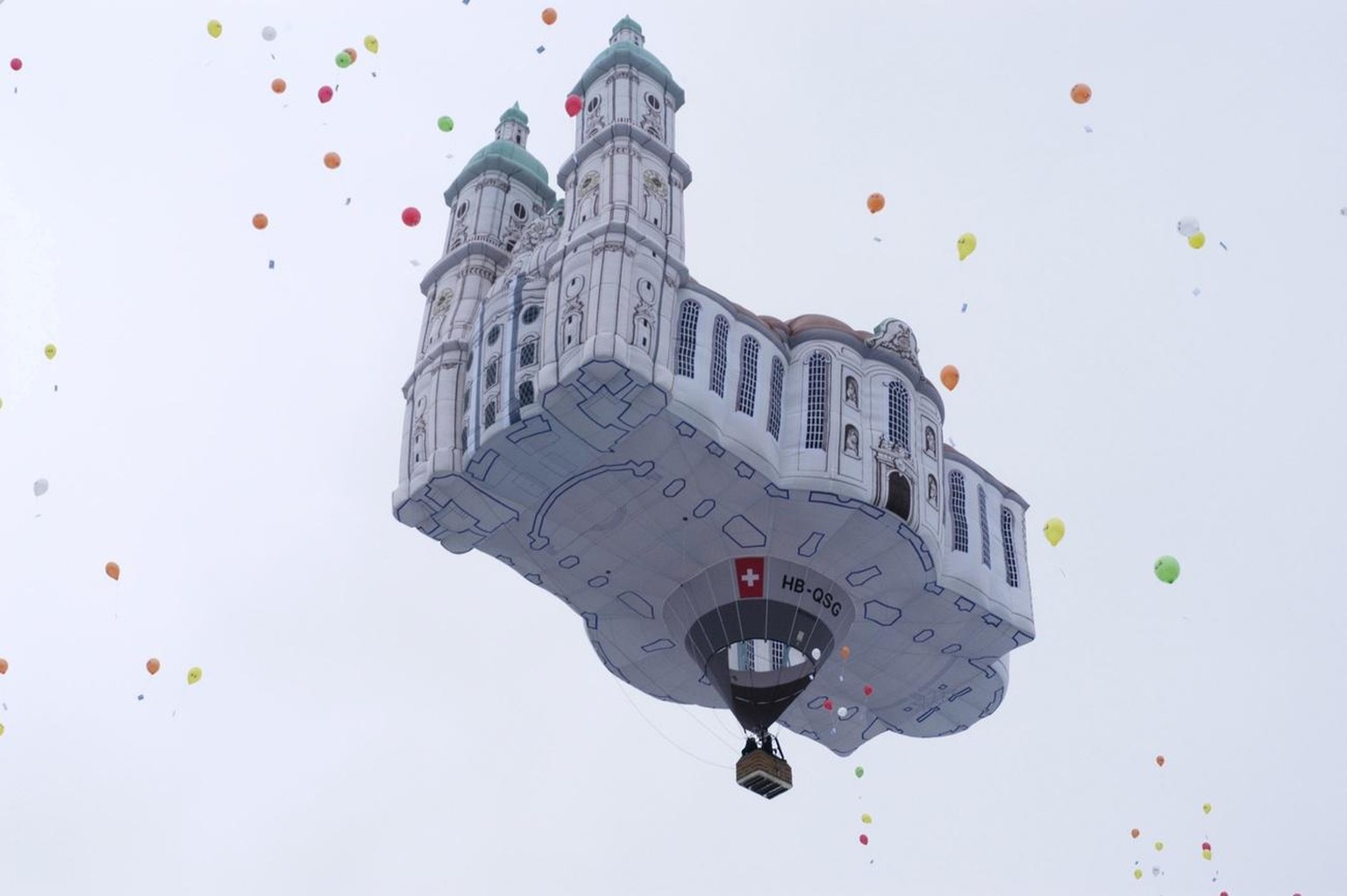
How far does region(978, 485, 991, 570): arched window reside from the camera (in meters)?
47.1

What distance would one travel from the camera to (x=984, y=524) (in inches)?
1886

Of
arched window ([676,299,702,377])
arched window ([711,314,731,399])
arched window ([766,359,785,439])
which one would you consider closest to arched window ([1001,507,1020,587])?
arched window ([766,359,785,439])

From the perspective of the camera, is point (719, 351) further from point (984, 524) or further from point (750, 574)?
point (984, 524)

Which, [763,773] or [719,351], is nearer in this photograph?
[719,351]

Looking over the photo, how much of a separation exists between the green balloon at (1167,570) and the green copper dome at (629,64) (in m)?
17.7

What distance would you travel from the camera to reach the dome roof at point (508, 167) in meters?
51.3

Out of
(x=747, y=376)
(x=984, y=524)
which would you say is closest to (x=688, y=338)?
(x=747, y=376)

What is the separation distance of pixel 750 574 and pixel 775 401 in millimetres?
4620

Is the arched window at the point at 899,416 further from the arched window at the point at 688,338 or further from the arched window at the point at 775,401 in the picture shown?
the arched window at the point at 688,338

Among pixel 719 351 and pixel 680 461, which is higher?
pixel 719 351

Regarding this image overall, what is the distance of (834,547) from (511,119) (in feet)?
58.5

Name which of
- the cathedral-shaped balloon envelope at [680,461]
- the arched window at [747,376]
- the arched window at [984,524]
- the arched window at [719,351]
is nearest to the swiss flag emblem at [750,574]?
the cathedral-shaped balloon envelope at [680,461]

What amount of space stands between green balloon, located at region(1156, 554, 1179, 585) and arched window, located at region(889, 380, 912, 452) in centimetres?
678

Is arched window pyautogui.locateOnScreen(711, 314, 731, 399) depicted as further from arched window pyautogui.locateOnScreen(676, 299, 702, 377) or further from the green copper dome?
the green copper dome
